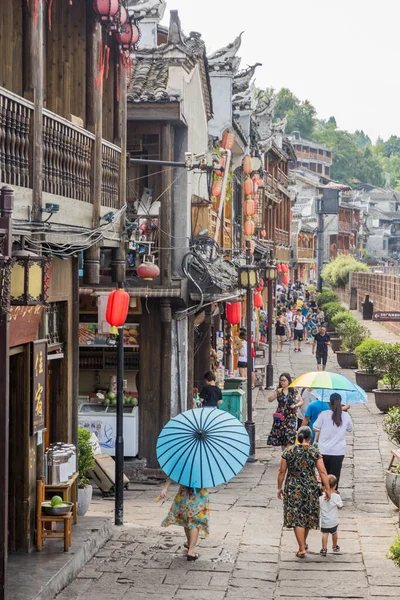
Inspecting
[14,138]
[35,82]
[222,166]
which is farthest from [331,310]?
[14,138]

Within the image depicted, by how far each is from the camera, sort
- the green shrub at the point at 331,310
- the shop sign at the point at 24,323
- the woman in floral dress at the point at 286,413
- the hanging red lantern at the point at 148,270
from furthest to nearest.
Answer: the green shrub at the point at 331,310, the woman in floral dress at the point at 286,413, the hanging red lantern at the point at 148,270, the shop sign at the point at 24,323

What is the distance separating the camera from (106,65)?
14.5 meters

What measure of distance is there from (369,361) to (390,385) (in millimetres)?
2537

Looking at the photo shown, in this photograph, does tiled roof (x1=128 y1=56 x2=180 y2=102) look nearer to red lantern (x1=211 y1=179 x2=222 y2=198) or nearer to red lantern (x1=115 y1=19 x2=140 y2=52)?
red lantern (x1=115 y1=19 x2=140 y2=52)

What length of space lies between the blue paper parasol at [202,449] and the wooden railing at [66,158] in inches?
116

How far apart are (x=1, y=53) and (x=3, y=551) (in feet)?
18.0

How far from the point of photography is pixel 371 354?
27.1 metres

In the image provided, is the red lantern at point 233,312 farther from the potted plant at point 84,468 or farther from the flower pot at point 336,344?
the flower pot at point 336,344

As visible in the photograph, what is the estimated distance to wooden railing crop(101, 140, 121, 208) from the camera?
13984 mm

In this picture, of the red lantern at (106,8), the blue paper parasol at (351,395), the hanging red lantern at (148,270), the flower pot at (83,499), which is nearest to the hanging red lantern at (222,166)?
the hanging red lantern at (148,270)

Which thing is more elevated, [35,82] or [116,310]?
[35,82]

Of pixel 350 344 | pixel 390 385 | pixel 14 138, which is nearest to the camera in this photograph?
pixel 14 138

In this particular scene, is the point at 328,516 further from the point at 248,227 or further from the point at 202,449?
the point at 248,227

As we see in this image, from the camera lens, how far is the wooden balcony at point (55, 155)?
995 cm
